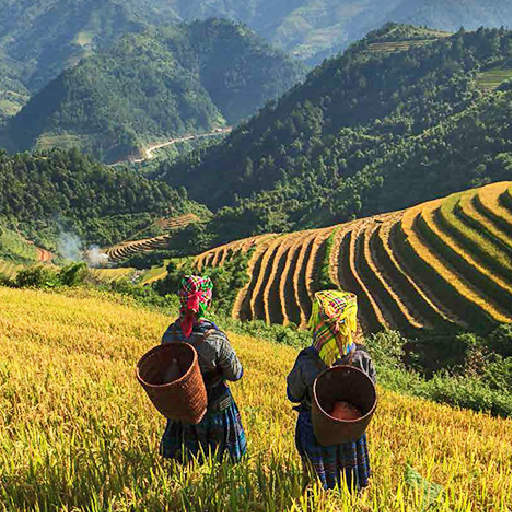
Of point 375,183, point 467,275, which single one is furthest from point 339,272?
point 375,183

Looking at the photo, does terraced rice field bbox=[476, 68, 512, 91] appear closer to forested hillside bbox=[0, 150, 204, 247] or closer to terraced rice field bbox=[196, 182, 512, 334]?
forested hillside bbox=[0, 150, 204, 247]

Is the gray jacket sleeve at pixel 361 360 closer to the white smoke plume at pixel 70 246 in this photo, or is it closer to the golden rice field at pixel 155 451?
the golden rice field at pixel 155 451

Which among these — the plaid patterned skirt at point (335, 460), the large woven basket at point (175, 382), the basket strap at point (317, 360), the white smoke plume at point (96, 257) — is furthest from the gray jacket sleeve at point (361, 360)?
the white smoke plume at point (96, 257)

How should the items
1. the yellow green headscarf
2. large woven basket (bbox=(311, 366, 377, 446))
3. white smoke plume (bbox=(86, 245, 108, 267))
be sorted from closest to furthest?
large woven basket (bbox=(311, 366, 377, 446)) → the yellow green headscarf → white smoke plume (bbox=(86, 245, 108, 267))

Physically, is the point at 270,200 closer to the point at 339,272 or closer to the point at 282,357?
the point at 339,272

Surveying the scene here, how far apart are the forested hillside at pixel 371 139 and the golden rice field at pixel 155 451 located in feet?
195

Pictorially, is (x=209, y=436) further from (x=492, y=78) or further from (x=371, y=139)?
(x=492, y=78)

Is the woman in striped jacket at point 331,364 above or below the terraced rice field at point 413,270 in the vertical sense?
above

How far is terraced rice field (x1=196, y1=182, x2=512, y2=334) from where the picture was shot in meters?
20.0

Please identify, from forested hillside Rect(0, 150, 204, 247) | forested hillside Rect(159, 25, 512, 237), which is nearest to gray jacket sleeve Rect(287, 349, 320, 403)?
forested hillside Rect(159, 25, 512, 237)

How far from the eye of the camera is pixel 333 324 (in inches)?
102

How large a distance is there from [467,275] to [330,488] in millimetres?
21563

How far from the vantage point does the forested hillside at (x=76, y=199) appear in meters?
88.7

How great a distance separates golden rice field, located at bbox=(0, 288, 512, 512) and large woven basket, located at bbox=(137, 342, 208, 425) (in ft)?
1.22
